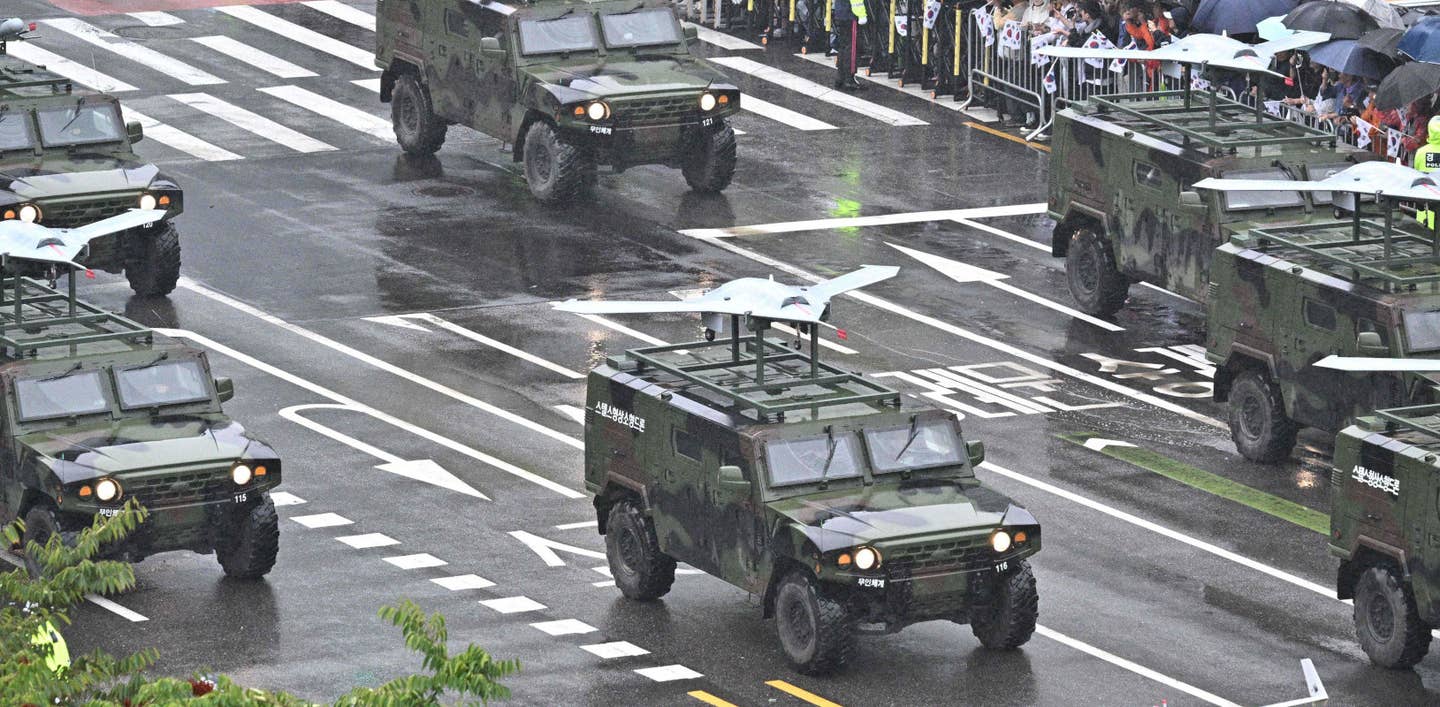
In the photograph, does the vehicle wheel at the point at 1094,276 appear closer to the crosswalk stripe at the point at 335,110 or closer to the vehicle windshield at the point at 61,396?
the crosswalk stripe at the point at 335,110

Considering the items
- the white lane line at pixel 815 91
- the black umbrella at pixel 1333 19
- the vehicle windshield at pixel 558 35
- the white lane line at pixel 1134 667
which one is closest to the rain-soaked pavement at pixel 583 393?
the white lane line at pixel 1134 667

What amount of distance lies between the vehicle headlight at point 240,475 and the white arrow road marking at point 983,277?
12.2 metres

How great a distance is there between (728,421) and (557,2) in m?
15.8

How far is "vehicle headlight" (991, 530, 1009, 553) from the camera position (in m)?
21.3

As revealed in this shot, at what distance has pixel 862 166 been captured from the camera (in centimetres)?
3953

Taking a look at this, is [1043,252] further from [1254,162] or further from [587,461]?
[587,461]

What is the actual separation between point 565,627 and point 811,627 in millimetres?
2302

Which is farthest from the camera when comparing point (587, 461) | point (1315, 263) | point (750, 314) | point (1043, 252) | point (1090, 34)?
point (1090, 34)

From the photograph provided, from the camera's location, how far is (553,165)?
36312 millimetres

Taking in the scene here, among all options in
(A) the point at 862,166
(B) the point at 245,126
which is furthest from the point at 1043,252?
(B) the point at 245,126

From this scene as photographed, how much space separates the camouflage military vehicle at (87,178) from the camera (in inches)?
1267

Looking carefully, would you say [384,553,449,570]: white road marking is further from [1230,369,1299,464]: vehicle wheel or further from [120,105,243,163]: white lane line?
[120,105,243,163]: white lane line

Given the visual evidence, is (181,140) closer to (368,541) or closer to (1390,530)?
(368,541)

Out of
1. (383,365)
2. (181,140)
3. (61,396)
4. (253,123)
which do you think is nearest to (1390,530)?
(61,396)
